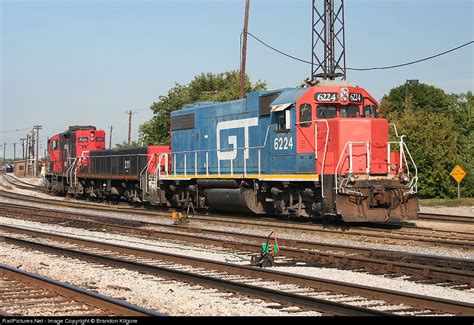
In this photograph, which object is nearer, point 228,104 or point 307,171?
point 307,171

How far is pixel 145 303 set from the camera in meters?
7.69

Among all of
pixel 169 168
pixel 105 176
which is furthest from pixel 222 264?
pixel 105 176

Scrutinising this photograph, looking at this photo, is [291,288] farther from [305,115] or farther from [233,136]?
[233,136]

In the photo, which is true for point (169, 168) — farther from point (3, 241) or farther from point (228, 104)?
point (3, 241)

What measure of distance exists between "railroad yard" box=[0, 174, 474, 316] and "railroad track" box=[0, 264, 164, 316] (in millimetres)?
19

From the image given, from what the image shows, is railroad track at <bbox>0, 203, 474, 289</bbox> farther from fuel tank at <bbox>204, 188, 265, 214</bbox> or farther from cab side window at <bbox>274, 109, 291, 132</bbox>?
cab side window at <bbox>274, 109, 291, 132</bbox>

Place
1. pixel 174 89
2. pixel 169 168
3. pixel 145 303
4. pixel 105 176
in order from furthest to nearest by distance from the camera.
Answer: pixel 174 89 → pixel 105 176 → pixel 169 168 → pixel 145 303

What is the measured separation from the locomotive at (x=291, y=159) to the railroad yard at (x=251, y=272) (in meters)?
0.87

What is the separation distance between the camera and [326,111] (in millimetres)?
17094

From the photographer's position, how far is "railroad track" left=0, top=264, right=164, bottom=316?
706cm

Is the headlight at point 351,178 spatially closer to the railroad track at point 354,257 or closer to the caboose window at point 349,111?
the caboose window at point 349,111

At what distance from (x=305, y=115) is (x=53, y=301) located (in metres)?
10.6

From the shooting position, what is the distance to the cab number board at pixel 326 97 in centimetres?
1697

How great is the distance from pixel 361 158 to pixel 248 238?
3.99m
